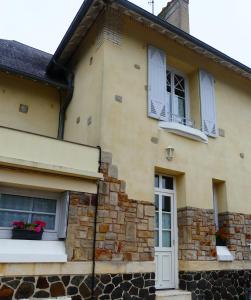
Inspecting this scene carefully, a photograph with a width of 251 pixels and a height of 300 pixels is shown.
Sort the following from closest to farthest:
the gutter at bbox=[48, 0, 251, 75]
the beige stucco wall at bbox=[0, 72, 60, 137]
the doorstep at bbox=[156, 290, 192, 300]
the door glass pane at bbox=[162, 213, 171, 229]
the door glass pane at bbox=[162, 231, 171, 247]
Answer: the doorstep at bbox=[156, 290, 192, 300]
the gutter at bbox=[48, 0, 251, 75]
the door glass pane at bbox=[162, 231, 171, 247]
the door glass pane at bbox=[162, 213, 171, 229]
the beige stucco wall at bbox=[0, 72, 60, 137]

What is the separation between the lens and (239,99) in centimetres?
944

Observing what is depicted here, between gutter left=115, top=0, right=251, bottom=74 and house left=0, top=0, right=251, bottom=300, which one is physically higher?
gutter left=115, top=0, right=251, bottom=74

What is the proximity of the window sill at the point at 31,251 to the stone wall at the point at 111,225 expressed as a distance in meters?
0.20

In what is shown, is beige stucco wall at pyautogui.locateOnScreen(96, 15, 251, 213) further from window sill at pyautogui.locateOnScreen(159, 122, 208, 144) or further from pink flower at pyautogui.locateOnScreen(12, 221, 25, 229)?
pink flower at pyautogui.locateOnScreen(12, 221, 25, 229)

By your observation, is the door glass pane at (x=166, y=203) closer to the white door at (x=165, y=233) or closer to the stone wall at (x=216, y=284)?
the white door at (x=165, y=233)

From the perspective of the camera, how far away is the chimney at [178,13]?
9.55m

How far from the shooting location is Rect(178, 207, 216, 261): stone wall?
694 cm

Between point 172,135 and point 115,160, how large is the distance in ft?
5.84

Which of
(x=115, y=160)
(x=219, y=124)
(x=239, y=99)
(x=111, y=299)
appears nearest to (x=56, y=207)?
(x=115, y=160)

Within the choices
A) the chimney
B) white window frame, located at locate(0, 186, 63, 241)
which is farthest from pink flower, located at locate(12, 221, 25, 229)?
the chimney

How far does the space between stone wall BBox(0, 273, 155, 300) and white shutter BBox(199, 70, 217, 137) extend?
13.1 feet

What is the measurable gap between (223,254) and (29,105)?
5931 mm

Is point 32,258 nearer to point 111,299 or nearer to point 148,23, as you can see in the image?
point 111,299

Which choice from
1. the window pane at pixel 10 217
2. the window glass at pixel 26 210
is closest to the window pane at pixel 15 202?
the window glass at pixel 26 210
